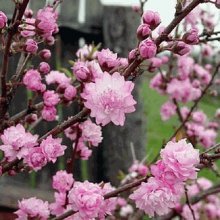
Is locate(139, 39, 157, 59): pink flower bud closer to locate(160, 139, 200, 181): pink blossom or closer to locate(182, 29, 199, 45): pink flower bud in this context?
locate(182, 29, 199, 45): pink flower bud

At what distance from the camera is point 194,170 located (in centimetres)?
154

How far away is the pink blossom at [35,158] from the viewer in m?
1.70

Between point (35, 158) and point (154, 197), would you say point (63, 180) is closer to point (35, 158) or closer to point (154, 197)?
point (35, 158)

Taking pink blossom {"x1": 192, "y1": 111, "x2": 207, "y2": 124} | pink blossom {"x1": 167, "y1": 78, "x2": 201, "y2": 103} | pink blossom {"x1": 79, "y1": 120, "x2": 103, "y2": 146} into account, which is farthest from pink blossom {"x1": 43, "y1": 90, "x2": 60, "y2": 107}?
pink blossom {"x1": 192, "y1": 111, "x2": 207, "y2": 124}

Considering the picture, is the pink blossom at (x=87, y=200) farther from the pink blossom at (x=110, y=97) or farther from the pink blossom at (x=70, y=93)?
the pink blossom at (x=70, y=93)

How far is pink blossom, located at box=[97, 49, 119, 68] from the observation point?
1.67 meters

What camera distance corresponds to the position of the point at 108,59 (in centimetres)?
167

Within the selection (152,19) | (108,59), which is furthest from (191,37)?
(108,59)

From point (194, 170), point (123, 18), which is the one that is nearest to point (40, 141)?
point (194, 170)

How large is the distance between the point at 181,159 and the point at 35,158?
41cm

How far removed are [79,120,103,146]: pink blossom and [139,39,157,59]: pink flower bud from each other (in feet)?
1.58

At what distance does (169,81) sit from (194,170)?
7.42 ft

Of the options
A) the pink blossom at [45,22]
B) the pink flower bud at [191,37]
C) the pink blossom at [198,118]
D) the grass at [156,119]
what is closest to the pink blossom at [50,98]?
the pink blossom at [45,22]

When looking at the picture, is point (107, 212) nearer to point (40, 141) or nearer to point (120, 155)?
point (40, 141)
